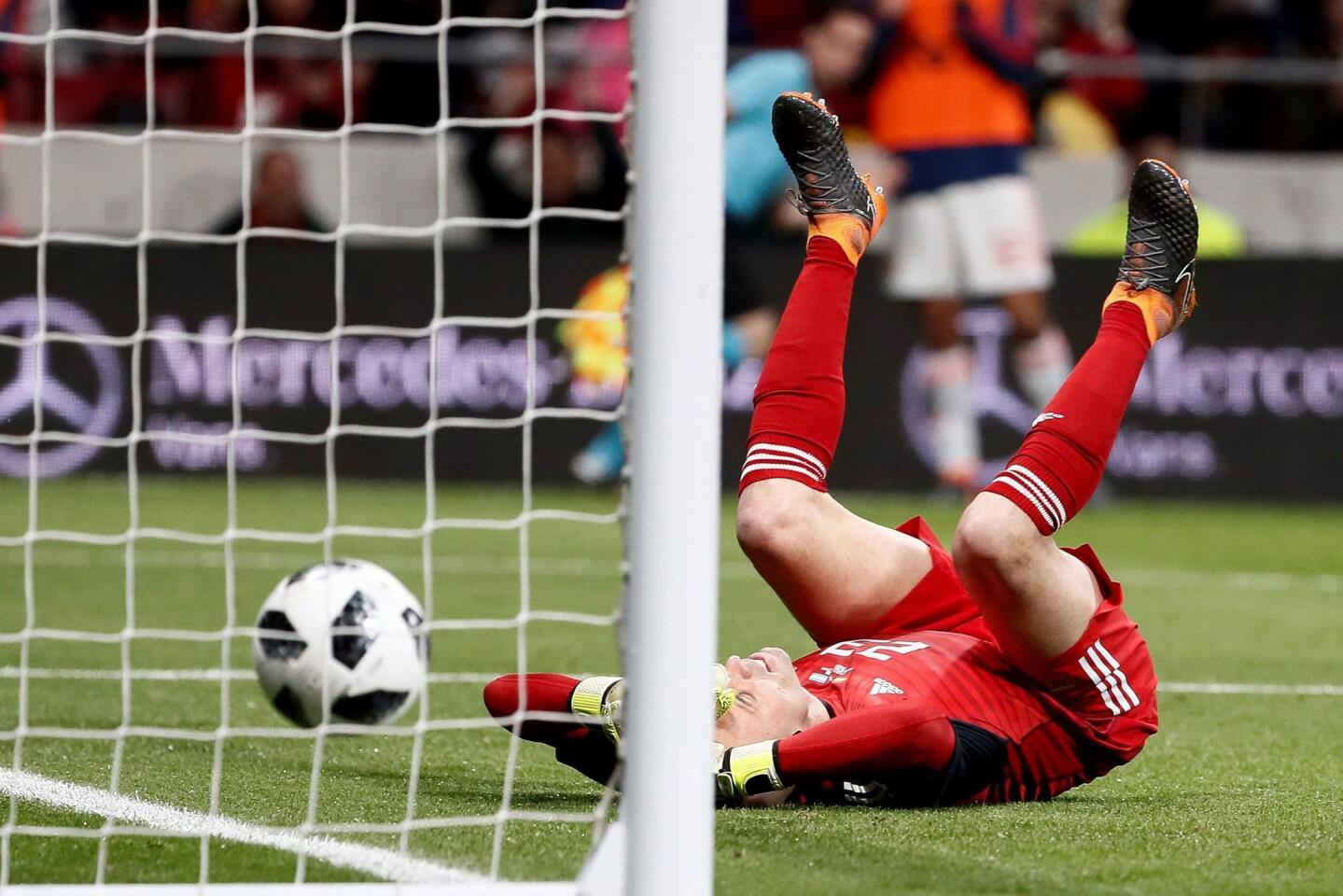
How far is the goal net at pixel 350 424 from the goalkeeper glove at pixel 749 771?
21 centimetres

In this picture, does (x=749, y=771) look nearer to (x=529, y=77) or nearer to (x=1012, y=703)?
(x=1012, y=703)

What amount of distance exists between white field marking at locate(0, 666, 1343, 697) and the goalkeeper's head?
4.29ft

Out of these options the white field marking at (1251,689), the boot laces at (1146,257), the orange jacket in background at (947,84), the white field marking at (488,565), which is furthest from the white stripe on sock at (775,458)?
the orange jacket in background at (947,84)

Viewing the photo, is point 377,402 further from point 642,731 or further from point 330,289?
point 642,731

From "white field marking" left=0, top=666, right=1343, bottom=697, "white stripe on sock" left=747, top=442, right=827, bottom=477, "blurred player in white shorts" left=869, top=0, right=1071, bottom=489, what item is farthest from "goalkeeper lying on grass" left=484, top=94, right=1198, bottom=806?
"blurred player in white shorts" left=869, top=0, right=1071, bottom=489

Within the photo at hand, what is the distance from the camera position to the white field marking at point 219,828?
8.37 ft

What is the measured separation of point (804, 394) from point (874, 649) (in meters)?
0.43

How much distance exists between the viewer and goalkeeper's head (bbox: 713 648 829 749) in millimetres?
3016

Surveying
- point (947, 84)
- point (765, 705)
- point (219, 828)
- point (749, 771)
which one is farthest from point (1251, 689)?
point (947, 84)

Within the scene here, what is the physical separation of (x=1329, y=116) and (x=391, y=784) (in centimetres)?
882

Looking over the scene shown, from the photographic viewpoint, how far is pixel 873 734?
113 inches

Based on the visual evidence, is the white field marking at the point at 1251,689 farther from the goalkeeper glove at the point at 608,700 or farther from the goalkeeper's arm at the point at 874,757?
the goalkeeper glove at the point at 608,700

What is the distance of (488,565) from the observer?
22.1 ft

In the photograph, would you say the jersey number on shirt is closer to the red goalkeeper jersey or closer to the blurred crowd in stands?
the red goalkeeper jersey
